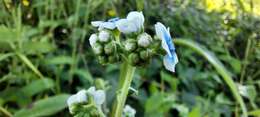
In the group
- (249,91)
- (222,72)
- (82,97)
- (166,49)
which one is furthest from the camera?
(249,91)

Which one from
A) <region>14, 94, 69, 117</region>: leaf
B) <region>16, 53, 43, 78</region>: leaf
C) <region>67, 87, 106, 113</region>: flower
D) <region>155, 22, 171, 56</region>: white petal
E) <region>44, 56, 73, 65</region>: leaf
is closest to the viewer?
<region>155, 22, 171, 56</region>: white petal

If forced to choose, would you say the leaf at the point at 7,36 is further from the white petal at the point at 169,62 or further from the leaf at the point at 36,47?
the white petal at the point at 169,62

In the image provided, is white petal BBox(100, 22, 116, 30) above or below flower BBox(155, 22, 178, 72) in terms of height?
above

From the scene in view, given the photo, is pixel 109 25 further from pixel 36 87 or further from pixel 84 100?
pixel 36 87

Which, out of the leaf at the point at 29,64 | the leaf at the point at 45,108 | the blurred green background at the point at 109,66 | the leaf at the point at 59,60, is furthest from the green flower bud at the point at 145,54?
the leaf at the point at 59,60

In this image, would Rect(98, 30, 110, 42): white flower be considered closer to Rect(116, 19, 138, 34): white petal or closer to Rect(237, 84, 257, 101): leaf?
Rect(116, 19, 138, 34): white petal

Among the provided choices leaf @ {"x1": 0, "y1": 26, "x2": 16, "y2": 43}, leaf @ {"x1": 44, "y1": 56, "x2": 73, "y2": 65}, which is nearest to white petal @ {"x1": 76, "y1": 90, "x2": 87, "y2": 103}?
leaf @ {"x1": 0, "y1": 26, "x2": 16, "y2": 43}

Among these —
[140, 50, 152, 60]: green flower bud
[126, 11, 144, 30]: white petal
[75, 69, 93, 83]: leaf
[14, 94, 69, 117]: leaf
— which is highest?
[75, 69, 93, 83]: leaf

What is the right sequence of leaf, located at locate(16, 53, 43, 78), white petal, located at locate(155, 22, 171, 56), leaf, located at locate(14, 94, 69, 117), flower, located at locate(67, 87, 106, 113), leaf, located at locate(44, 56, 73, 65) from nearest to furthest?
white petal, located at locate(155, 22, 171, 56)
flower, located at locate(67, 87, 106, 113)
leaf, located at locate(14, 94, 69, 117)
leaf, located at locate(16, 53, 43, 78)
leaf, located at locate(44, 56, 73, 65)

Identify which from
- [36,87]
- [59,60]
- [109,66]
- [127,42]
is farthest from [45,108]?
[127,42]
